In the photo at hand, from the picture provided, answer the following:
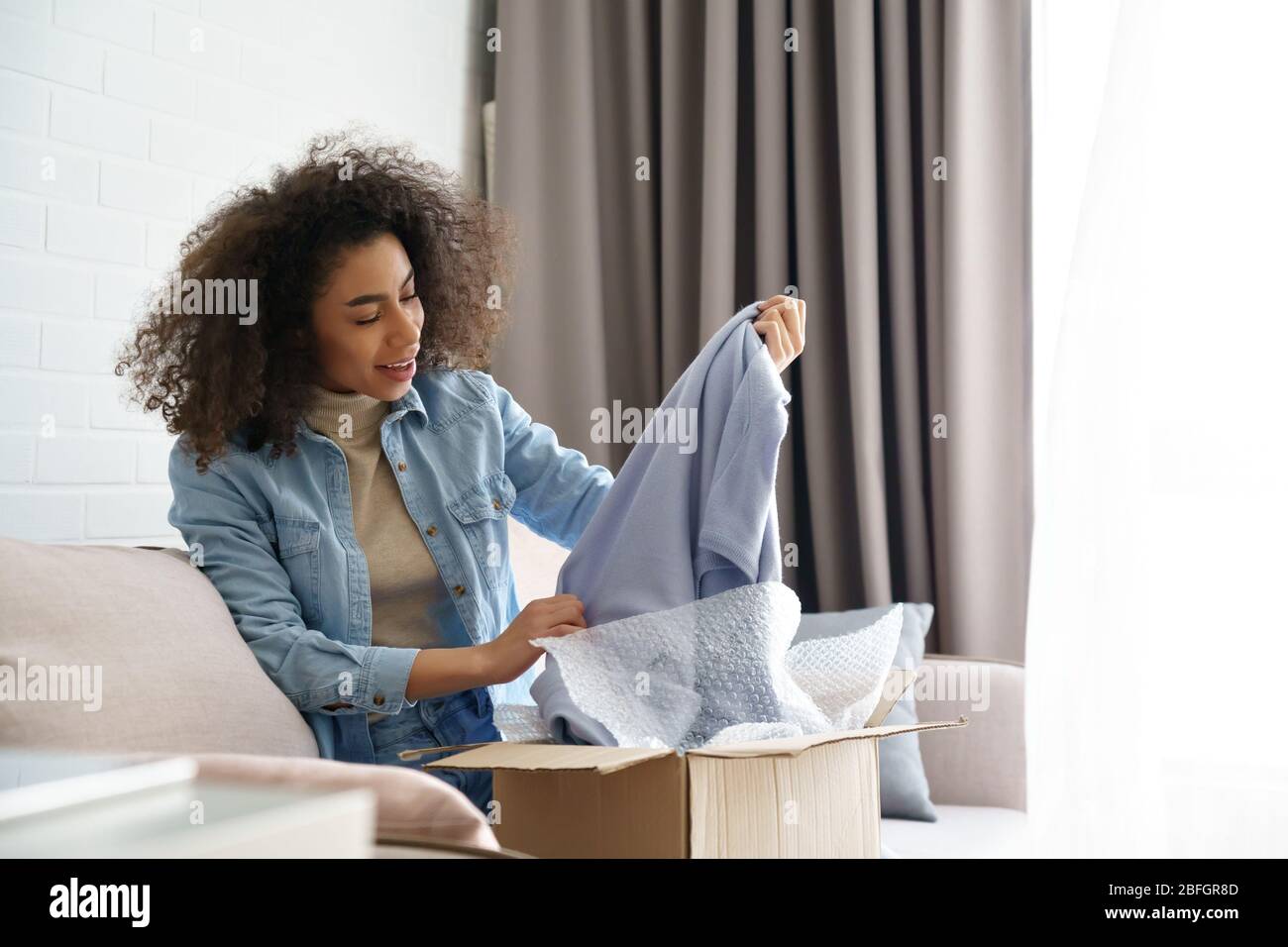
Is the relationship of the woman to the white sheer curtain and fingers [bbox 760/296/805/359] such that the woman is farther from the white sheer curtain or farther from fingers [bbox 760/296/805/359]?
the white sheer curtain

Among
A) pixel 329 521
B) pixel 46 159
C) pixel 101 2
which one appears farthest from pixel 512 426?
pixel 101 2

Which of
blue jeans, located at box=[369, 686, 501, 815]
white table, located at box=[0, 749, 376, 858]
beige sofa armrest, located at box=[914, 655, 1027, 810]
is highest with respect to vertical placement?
white table, located at box=[0, 749, 376, 858]

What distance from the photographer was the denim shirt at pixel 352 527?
117 centimetres

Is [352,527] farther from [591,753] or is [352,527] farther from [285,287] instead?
[591,753]

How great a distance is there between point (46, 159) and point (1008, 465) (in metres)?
1.64

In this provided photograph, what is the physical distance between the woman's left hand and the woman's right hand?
326 mm

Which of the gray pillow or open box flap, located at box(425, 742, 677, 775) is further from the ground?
open box flap, located at box(425, 742, 677, 775)

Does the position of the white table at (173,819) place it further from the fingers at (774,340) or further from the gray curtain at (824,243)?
the gray curtain at (824,243)

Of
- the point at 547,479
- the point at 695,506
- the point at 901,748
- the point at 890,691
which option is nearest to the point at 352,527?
the point at 547,479

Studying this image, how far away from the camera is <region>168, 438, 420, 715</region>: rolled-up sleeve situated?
115cm

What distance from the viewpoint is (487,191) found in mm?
2545

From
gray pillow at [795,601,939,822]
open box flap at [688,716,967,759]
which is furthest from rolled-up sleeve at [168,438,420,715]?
gray pillow at [795,601,939,822]

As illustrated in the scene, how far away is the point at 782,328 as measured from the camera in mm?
1178

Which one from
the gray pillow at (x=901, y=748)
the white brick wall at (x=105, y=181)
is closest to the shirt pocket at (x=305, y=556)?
the white brick wall at (x=105, y=181)
